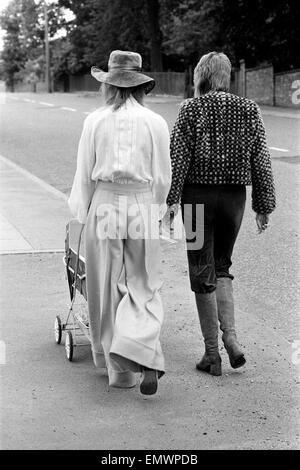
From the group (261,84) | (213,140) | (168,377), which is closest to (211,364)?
(168,377)

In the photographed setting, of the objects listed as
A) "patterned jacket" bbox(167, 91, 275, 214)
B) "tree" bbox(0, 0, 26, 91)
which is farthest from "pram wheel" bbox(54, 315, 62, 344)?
"tree" bbox(0, 0, 26, 91)

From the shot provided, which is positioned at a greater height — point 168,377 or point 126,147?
point 126,147

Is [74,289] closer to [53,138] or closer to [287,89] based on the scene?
[53,138]

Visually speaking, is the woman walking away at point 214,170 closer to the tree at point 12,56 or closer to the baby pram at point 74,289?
the baby pram at point 74,289

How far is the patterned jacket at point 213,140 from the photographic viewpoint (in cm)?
520

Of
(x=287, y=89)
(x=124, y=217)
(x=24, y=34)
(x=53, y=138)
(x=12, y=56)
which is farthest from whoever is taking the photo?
(x=12, y=56)

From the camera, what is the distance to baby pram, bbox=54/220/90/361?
558 cm

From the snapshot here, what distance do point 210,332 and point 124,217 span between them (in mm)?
887

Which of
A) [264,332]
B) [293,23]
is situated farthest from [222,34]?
[264,332]

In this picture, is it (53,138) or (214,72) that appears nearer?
(214,72)

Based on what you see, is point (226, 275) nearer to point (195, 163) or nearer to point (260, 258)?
point (195, 163)

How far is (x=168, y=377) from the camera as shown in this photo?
17.6 feet

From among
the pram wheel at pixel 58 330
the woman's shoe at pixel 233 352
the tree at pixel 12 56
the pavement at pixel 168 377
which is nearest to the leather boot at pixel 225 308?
the woman's shoe at pixel 233 352

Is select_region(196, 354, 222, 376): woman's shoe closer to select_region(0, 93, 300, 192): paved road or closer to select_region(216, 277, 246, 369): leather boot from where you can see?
select_region(216, 277, 246, 369): leather boot
